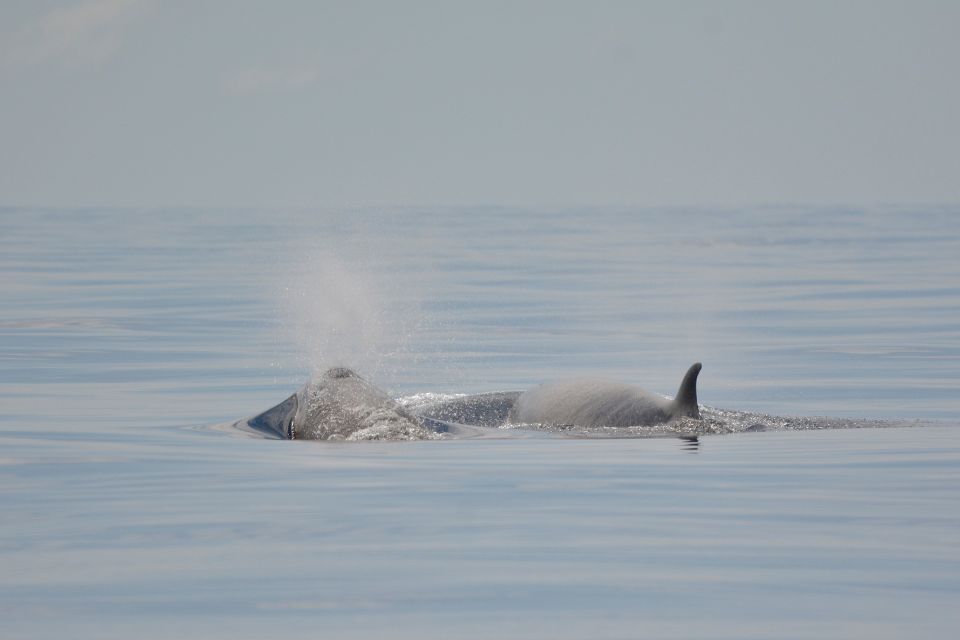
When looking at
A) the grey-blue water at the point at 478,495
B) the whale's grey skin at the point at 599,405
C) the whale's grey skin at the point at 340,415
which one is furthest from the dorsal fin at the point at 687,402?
the whale's grey skin at the point at 340,415

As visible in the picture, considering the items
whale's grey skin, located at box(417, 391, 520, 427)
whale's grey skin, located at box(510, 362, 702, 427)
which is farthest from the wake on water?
whale's grey skin, located at box(510, 362, 702, 427)

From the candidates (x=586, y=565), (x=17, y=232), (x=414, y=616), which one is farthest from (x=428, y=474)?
(x=17, y=232)

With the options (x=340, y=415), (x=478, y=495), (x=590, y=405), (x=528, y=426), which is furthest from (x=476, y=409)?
(x=478, y=495)

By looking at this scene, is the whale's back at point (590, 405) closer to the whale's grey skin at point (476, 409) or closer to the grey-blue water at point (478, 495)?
the whale's grey skin at point (476, 409)

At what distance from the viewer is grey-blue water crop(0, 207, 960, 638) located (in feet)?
27.4

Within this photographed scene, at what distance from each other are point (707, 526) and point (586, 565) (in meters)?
1.41

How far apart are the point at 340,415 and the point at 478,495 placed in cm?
408

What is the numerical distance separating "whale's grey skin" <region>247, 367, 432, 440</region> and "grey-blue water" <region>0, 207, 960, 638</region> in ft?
1.53

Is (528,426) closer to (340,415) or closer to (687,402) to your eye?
(687,402)

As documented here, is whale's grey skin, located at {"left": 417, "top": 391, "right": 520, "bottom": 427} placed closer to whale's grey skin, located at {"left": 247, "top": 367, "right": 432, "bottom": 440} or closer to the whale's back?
the whale's back

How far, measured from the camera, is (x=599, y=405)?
54.1ft

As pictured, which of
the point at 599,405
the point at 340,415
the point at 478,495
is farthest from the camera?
the point at 599,405

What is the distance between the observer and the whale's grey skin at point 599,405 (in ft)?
52.3

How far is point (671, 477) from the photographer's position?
12656mm
